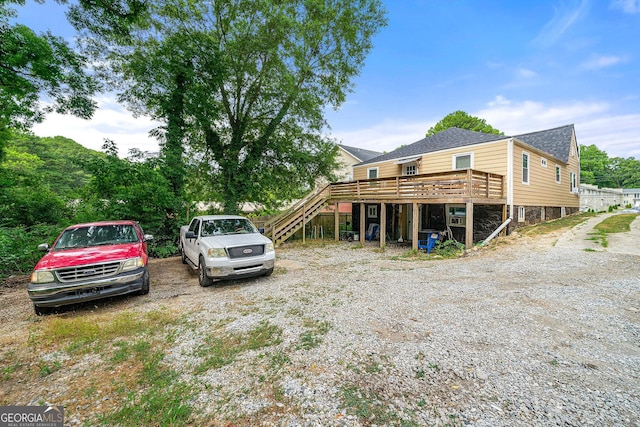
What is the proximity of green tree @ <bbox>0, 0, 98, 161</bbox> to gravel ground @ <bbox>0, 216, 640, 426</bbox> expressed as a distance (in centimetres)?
719

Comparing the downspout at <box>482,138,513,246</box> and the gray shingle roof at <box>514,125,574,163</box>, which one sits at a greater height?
the gray shingle roof at <box>514,125,574,163</box>

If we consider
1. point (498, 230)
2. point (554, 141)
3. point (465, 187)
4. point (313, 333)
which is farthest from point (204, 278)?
point (554, 141)

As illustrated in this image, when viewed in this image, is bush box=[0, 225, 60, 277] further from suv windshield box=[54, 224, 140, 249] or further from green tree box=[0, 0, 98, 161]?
green tree box=[0, 0, 98, 161]

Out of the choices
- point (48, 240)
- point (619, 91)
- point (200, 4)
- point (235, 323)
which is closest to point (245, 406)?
A: point (235, 323)

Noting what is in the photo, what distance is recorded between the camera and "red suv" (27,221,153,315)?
4223 millimetres

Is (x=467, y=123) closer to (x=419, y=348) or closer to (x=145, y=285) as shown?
(x=419, y=348)

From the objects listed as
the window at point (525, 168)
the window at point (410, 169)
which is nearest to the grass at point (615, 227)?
the window at point (525, 168)

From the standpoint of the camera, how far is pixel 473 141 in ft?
40.5

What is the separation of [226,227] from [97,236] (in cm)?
275

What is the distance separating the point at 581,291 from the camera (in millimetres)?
5109

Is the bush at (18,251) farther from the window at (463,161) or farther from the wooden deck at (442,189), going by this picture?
the window at (463,161)

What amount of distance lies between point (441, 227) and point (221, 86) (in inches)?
521

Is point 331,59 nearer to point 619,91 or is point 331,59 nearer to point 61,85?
point 61,85

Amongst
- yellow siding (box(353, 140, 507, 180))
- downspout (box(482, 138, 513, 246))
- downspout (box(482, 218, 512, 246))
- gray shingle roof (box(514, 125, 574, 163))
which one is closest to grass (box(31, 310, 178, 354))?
downspout (box(482, 218, 512, 246))
